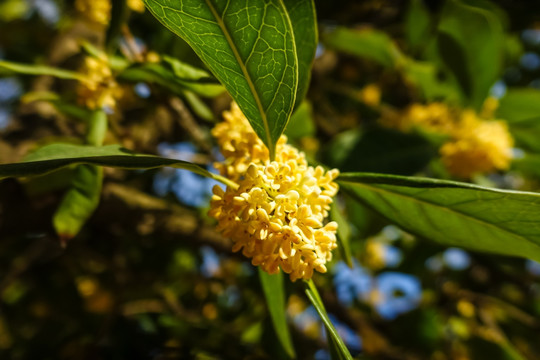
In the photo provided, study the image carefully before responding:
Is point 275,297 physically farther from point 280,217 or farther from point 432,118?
point 432,118

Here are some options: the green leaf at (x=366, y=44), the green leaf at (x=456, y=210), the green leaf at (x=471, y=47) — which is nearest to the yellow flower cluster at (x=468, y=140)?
the green leaf at (x=471, y=47)

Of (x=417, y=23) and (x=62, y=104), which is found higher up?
(x=417, y=23)

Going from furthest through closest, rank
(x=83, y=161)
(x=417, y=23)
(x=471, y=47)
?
(x=417, y=23)
(x=471, y=47)
(x=83, y=161)

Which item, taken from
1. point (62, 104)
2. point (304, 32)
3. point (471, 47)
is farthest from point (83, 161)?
point (471, 47)

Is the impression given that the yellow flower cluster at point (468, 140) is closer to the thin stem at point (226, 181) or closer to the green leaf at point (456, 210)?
the green leaf at point (456, 210)

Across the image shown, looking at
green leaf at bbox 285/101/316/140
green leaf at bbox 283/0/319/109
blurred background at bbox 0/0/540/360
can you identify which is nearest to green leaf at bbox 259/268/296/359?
blurred background at bbox 0/0/540/360

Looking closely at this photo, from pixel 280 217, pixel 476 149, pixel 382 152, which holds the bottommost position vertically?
pixel 280 217

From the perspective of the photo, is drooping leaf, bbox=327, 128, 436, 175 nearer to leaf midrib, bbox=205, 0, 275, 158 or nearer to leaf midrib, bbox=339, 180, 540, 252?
leaf midrib, bbox=339, 180, 540, 252
